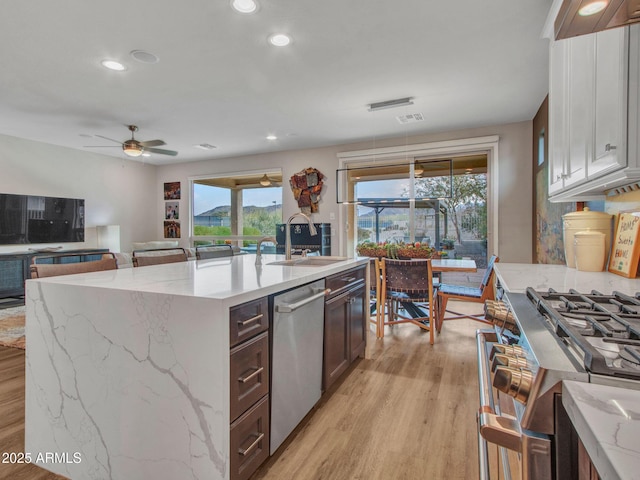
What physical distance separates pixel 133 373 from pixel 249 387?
463 millimetres

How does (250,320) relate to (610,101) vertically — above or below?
below

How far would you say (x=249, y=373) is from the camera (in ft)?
4.41

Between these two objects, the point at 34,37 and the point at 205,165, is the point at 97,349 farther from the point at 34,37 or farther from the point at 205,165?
the point at 205,165

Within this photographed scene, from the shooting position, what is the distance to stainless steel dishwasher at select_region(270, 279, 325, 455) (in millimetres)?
1543

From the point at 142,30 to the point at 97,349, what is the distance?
7.71 feet

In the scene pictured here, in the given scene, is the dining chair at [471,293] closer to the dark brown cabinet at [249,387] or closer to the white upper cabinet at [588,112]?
the white upper cabinet at [588,112]

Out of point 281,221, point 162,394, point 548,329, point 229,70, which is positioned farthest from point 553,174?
point 281,221

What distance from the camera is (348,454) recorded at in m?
1.64

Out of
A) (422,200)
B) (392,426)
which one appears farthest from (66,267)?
(422,200)

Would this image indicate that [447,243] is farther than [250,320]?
Yes

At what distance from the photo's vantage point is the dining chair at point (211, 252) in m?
2.93

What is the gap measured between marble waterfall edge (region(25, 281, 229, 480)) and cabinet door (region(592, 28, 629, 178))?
1.49 metres

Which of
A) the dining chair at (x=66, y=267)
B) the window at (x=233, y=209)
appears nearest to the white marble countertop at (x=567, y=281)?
the dining chair at (x=66, y=267)

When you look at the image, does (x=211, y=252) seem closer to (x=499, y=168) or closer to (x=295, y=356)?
(x=295, y=356)
